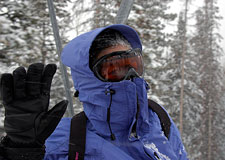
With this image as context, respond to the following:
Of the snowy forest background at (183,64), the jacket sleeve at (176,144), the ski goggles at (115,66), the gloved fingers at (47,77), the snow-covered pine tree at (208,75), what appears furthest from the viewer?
the snow-covered pine tree at (208,75)

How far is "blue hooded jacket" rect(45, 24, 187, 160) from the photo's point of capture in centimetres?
170

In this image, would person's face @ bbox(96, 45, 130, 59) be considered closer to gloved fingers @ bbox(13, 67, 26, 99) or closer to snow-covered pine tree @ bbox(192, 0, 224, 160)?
gloved fingers @ bbox(13, 67, 26, 99)

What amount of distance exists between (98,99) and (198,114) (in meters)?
21.6

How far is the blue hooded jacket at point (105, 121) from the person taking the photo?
1703 mm

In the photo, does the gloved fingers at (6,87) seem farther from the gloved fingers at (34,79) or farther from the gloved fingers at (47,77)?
the gloved fingers at (47,77)

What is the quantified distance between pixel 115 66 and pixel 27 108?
2.97ft

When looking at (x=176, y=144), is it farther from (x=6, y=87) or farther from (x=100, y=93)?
(x=6, y=87)

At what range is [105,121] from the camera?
1811 millimetres

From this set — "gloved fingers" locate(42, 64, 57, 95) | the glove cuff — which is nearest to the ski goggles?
"gloved fingers" locate(42, 64, 57, 95)

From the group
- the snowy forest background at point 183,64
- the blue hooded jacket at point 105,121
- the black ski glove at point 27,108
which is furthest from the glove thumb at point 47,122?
the snowy forest background at point 183,64

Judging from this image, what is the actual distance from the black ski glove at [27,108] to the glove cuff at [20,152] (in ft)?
0.11

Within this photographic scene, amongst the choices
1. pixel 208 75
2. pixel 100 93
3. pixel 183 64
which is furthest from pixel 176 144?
pixel 208 75

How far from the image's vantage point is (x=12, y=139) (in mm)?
1437

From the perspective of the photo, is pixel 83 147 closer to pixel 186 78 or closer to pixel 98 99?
pixel 98 99
